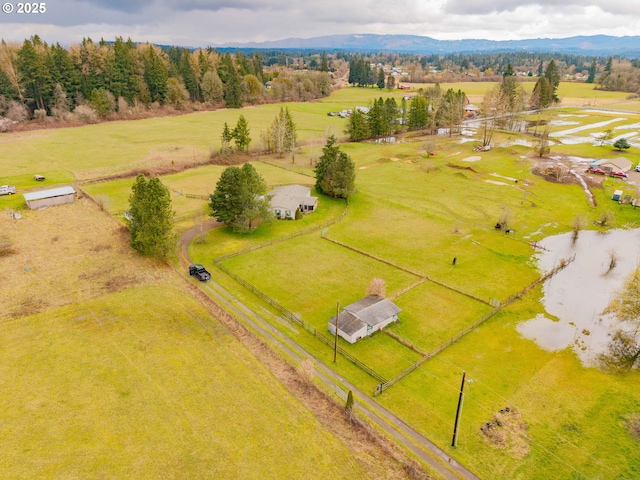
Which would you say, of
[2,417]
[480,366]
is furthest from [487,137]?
[2,417]

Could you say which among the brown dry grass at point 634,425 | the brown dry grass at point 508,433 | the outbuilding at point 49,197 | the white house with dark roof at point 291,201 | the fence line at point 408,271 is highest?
the outbuilding at point 49,197

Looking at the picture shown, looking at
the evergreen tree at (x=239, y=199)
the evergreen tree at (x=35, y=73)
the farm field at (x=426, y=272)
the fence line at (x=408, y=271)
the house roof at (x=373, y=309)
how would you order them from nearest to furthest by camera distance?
the farm field at (x=426, y=272)
the house roof at (x=373, y=309)
the fence line at (x=408, y=271)
the evergreen tree at (x=239, y=199)
the evergreen tree at (x=35, y=73)

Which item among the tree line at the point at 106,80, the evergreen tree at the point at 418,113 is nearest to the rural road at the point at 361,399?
the evergreen tree at the point at 418,113

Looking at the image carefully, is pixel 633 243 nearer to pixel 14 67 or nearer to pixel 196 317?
pixel 196 317

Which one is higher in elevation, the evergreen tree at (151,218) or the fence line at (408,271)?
the evergreen tree at (151,218)

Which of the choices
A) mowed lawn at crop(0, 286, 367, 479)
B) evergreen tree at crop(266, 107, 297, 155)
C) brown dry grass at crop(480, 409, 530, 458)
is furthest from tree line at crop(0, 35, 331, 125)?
brown dry grass at crop(480, 409, 530, 458)

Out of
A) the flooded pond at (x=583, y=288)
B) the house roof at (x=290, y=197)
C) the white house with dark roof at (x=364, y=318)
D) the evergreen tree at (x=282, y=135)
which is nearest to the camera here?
the white house with dark roof at (x=364, y=318)

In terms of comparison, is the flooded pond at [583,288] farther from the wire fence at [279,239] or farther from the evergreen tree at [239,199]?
the evergreen tree at [239,199]
